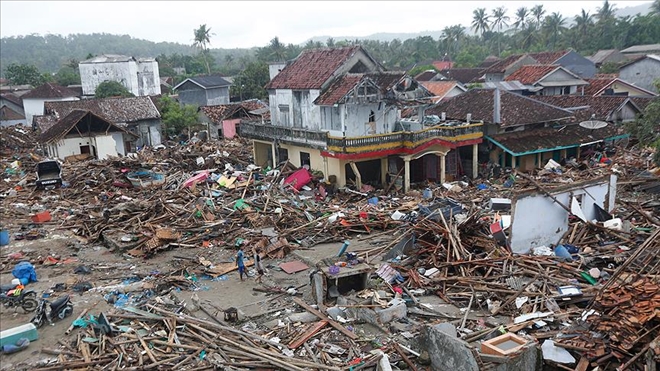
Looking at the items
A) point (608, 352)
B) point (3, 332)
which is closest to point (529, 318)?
point (608, 352)

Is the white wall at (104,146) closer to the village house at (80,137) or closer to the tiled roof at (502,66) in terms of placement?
the village house at (80,137)

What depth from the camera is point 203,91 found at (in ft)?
186

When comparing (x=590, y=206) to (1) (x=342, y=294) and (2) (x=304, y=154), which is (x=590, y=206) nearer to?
(1) (x=342, y=294)

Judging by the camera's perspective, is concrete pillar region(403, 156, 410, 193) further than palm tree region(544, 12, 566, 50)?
No

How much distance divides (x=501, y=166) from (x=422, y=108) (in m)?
6.13

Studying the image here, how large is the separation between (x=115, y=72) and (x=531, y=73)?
169 feet

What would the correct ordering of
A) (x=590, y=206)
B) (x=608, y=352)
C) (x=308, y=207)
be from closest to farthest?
1. (x=608, y=352)
2. (x=590, y=206)
3. (x=308, y=207)

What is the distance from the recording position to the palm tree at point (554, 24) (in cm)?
8519

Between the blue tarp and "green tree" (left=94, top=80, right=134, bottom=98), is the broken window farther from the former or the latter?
"green tree" (left=94, top=80, right=134, bottom=98)

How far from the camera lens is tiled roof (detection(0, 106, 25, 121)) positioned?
2296 inches

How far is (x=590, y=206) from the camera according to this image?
722 inches

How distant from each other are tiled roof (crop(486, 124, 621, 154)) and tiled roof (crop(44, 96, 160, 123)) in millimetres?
27520

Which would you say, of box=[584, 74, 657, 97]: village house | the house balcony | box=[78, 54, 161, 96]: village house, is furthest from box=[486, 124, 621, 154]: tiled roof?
box=[78, 54, 161, 96]: village house

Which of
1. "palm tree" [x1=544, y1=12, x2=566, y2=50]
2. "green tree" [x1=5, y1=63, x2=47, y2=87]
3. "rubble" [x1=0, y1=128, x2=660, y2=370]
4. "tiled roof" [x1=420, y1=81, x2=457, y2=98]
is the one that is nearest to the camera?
"rubble" [x1=0, y1=128, x2=660, y2=370]
